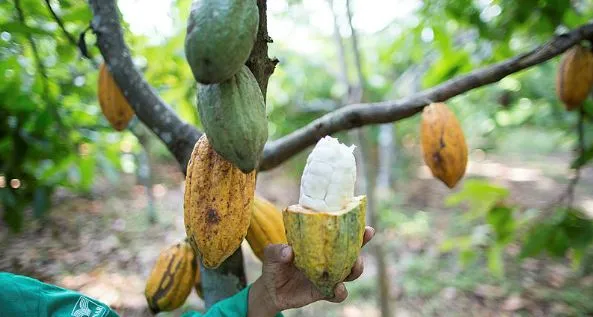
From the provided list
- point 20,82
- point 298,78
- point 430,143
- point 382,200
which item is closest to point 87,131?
point 20,82

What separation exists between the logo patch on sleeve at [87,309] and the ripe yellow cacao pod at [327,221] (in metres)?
0.61

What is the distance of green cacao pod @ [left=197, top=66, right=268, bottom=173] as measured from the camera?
24.1 inches

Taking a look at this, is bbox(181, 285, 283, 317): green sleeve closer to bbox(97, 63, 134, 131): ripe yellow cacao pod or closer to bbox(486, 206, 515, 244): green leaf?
bbox(97, 63, 134, 131): ripe yellow cacao pod

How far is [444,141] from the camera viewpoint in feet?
4.01

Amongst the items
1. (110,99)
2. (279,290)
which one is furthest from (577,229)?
(110,99)

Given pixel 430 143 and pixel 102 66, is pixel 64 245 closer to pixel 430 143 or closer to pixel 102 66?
pixel 102 66

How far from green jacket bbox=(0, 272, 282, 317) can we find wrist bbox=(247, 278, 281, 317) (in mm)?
13

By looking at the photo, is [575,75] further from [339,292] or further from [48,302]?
[48,302]

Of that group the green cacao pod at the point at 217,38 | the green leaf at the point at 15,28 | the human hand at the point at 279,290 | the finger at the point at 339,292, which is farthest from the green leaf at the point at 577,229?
the green leaf at the point at 15,28

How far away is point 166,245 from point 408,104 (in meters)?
2.47

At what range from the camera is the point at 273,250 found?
0.85 m

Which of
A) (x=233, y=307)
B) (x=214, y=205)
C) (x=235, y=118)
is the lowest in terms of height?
(x=233, y=307)

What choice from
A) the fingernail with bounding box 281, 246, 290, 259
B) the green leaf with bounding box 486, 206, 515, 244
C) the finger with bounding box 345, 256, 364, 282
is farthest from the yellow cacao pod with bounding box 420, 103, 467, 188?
the green leaf with bounding box 486, 206, 515, 244

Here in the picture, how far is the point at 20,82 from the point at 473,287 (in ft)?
9.82
